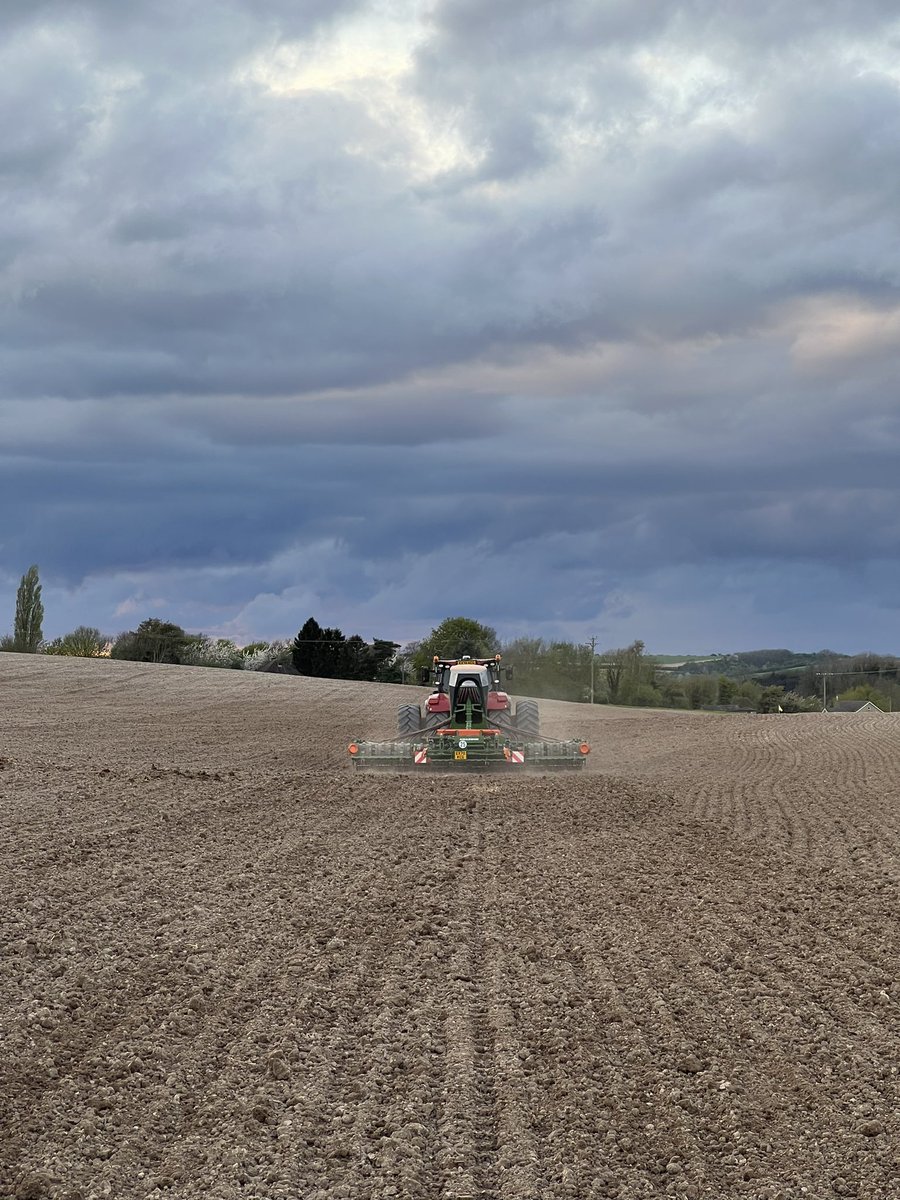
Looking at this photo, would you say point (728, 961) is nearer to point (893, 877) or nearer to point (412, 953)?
point (412, 953)

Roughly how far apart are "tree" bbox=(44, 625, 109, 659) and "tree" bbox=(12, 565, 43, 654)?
7.23ft

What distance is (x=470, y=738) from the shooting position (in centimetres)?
2397

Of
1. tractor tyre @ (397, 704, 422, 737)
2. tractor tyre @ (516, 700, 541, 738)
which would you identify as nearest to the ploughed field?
tractor tyre @ (516, 700, 541, 738)

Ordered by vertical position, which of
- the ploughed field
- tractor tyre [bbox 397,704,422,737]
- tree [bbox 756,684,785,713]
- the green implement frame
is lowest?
the ploughed field

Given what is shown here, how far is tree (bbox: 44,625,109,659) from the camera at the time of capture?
86.3m

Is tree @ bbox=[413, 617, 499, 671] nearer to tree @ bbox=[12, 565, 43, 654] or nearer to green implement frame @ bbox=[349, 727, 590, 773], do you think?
tree @ bbox=[12, 565, 43, 654]

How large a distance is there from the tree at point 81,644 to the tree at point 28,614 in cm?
220

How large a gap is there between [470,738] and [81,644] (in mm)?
70866

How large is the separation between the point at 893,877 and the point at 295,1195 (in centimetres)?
976

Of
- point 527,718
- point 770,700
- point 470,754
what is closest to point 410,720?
point 527,718

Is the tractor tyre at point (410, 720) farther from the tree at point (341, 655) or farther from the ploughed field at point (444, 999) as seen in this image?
the tree at point (341, 655)


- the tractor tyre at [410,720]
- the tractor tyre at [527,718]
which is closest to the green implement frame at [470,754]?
the tractor tyre at [527,718]

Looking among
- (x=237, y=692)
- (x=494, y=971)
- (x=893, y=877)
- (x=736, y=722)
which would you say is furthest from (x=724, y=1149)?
(x=237, y=692)

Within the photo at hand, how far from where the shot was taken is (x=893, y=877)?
1367cm
